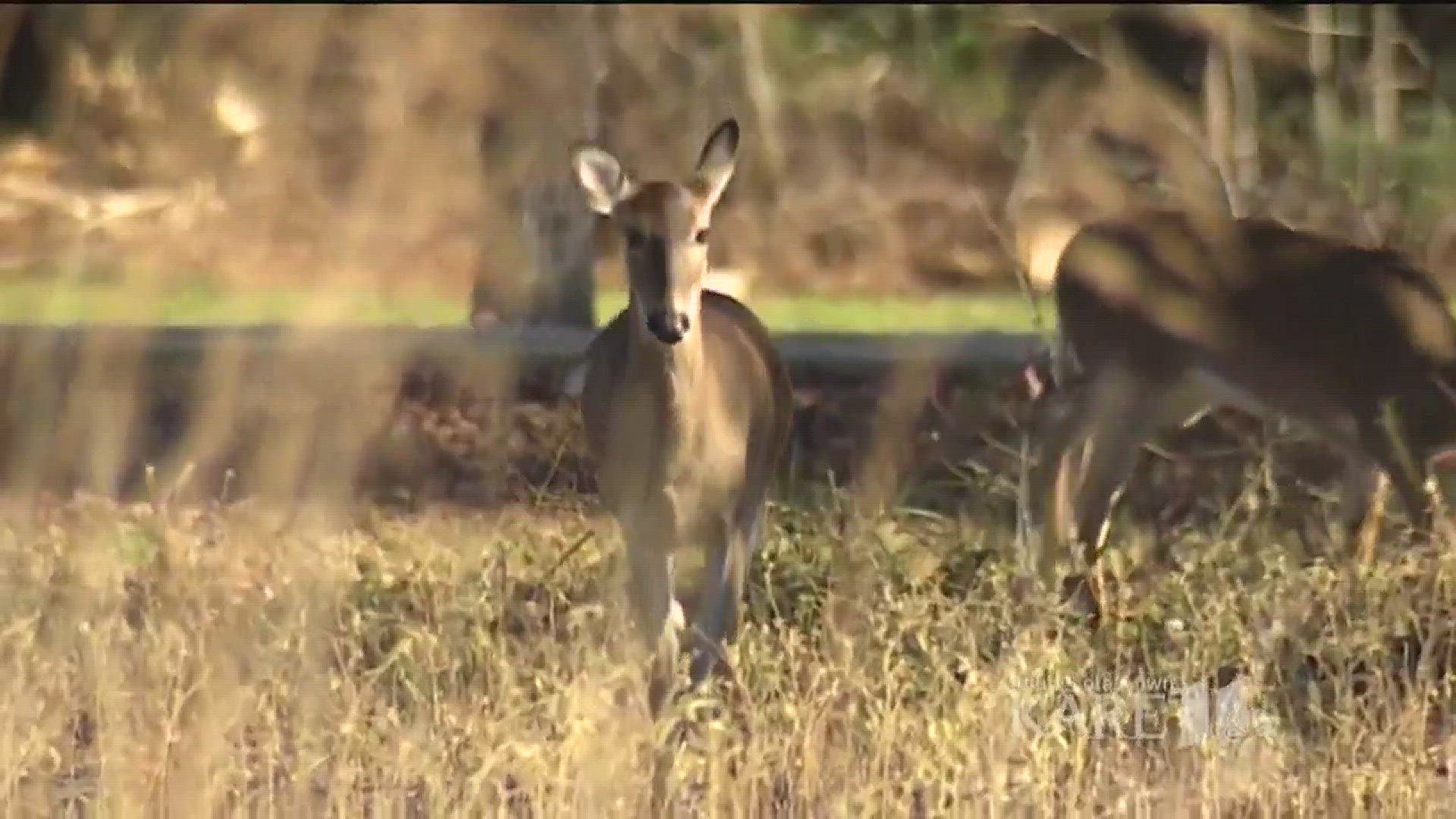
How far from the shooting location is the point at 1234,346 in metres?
9.43

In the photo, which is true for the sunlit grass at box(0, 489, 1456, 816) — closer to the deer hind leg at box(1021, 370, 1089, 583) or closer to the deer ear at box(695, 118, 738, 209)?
the deer ear at box(695, 118, 738, 209)

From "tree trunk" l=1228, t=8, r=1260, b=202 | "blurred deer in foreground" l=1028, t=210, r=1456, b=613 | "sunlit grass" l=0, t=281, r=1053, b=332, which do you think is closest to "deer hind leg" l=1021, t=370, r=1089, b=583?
"blurred deer in foreground" l=1028, t=210, r=1456, b=613

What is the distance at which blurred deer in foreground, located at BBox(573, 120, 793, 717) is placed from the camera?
23.9 ft

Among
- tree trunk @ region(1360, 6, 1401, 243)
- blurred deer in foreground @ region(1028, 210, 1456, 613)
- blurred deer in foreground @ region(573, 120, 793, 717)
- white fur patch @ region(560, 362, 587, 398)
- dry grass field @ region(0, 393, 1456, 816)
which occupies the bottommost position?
dry grass field @ region(0, 393, 1456, 816)

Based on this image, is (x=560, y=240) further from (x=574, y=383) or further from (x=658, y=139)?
(x=658, y=139)

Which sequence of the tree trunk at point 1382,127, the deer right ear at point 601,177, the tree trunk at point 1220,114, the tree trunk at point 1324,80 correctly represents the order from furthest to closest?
the tree trunk at point 1220,114, the tree trunk at point 1324,80, the tree trunk at point 1382,127, the deer right ear at point 601,177

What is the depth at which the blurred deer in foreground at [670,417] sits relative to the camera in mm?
7289

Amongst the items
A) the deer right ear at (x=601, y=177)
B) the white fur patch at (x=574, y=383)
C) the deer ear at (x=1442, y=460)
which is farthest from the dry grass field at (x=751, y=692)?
the white fur patch at (x=574, y=383)

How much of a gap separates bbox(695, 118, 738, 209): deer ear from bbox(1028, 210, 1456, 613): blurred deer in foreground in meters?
2.00

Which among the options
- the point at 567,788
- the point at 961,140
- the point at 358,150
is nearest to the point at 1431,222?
the point at 567,788

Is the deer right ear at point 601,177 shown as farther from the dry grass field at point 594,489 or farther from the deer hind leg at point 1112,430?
the deer hind leg at point 1112,430

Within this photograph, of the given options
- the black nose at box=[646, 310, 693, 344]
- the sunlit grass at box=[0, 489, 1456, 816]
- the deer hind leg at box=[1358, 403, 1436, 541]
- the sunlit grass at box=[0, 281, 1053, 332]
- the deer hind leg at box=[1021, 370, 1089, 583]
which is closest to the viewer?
the sunlit grass at box=[0, 489, 1456, 816]

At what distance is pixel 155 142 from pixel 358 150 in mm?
1806

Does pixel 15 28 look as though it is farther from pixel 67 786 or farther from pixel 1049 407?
pixel 67 786
